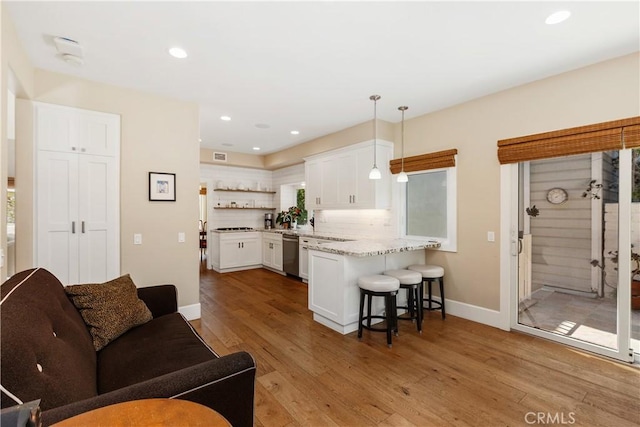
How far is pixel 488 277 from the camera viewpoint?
354 cm

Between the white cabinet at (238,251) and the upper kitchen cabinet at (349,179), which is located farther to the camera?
the white cabinet at (238,251)

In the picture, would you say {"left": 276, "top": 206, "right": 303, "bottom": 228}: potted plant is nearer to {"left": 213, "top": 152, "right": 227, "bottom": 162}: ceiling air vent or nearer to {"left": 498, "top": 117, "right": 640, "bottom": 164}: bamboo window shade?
{"left": 213, "top": 152, "right": 227, "bottom": 162}: ceiling air vent

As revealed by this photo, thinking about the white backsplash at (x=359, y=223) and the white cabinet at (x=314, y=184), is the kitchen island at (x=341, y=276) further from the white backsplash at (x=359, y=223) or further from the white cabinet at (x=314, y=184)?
the white cabinet at (x=314, y=184)

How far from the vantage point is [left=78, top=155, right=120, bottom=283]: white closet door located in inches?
121

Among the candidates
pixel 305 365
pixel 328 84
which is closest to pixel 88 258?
pixel 305 365

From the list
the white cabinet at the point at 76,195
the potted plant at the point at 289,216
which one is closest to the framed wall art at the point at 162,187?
the white cabinet at the point at 76,195

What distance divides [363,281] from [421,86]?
2.25 meters

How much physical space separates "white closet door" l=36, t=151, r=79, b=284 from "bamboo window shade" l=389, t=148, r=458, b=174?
399 cm

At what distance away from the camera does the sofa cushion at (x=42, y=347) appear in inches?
37.4

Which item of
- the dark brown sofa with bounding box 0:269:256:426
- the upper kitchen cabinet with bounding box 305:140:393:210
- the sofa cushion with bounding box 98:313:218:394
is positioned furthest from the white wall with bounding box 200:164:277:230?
the dark brown sofa with bounding box 0:269:256:426

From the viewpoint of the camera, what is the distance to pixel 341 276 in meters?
3.21

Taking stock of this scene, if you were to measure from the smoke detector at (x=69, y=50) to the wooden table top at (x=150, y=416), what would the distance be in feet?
9.33

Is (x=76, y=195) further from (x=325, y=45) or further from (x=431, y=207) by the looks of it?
(x=431, y=207)

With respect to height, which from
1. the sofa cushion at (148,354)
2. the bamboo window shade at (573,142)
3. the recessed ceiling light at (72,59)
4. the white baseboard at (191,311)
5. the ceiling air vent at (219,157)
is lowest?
the white baseboard at (191,311)
